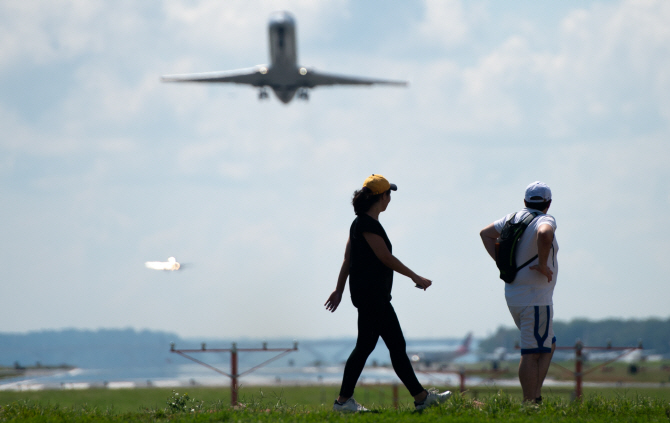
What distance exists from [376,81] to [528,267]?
32.6 m

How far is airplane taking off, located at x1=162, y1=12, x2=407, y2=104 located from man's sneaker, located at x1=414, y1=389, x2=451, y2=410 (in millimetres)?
31978

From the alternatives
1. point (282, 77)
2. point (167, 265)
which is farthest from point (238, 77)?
point (167, 265)

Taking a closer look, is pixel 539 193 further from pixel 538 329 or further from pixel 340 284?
pixel 340 284

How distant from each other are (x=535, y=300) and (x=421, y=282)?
3.52 ft

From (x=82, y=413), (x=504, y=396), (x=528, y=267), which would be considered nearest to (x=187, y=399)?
(x=82, y=413)

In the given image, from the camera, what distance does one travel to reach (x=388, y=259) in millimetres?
6176

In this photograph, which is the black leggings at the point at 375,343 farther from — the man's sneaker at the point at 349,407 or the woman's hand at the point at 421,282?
the woman's hand at the point at 421,282

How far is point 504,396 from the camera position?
21.4 feet

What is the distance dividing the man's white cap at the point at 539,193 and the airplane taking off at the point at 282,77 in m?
31.3

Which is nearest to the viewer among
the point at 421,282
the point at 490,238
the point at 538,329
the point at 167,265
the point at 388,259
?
the point at 421,282

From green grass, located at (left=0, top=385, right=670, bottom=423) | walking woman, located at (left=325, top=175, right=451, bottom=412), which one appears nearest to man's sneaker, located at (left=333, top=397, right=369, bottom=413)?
walking woman, located at (left=325, top=175, right=451, bottom=412)

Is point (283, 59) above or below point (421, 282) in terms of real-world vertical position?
above

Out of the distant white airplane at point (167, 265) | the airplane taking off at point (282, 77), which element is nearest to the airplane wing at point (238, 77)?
the airplane taking off at point (282, 77)

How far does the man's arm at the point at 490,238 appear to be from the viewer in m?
6.87
